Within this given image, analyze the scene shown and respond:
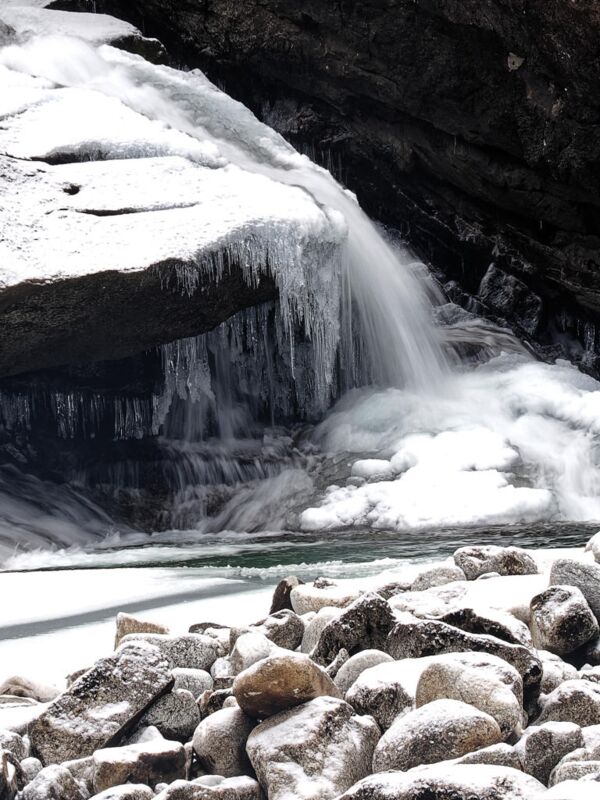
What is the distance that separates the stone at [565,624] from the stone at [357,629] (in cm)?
44

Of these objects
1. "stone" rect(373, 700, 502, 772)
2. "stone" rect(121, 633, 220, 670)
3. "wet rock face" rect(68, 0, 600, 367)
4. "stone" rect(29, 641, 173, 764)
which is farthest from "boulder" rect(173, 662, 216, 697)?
"wet rock face" rect(68, 0, 600, 367)

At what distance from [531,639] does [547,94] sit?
9.57 metres

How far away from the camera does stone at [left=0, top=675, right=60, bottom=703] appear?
7.77ft

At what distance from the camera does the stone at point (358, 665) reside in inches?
81.4

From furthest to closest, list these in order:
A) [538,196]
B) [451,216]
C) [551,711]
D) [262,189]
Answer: [451,216]
[538,196]
[262,189]
[551,711]

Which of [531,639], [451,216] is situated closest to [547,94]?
[451,216]

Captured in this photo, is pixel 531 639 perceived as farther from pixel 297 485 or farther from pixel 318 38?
pixel 318 38

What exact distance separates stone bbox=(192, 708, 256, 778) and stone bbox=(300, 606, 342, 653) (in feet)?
2.08

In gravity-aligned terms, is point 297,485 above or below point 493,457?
below

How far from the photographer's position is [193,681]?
2254 mm

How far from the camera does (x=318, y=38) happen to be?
11438 millimetres

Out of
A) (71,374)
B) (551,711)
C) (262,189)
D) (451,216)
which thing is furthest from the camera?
(451,216)

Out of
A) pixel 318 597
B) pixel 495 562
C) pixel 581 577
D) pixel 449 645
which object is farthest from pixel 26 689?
pixel 495 562

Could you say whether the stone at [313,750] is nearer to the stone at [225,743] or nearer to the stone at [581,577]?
the stone at [225,743]
